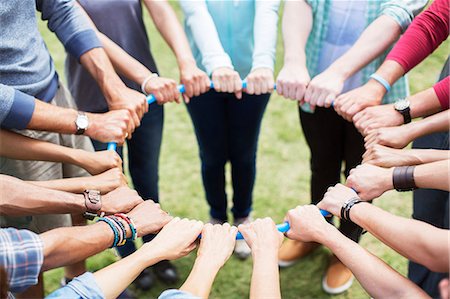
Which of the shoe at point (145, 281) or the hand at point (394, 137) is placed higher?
the hand at point (394, 137)

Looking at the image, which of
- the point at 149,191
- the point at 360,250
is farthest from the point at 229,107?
the point at 360,250

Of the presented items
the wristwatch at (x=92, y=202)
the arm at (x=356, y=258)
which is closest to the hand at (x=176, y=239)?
the wristwatch at (x=92, y=202)

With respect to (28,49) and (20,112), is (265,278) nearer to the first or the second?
(20,112)

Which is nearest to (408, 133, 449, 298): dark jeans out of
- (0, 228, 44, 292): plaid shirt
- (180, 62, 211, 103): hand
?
(180, 62, 211, 103): hand

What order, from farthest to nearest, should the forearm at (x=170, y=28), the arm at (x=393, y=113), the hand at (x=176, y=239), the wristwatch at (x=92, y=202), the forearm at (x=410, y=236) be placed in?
the forearm at (x=170, y=28) < the arm at (x=393, y=113) < the wristwatch at (x=92, y=202) < the hand at (x=176, y=239) < the forearm at (x=410, y=236)

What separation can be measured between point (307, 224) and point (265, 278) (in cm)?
32

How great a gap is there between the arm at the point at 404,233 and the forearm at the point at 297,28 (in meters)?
0.85

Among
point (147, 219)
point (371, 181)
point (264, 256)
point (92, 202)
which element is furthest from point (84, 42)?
point (371, 181)

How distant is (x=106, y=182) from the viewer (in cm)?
211

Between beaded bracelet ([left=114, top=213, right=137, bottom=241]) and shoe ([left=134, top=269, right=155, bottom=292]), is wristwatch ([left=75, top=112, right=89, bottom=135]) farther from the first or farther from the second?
shoe ([left=134, top=269, right=155, bottom=292])

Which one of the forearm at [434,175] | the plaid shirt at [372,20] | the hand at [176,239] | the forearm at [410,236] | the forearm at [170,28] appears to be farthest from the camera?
the forearm at [170,28]

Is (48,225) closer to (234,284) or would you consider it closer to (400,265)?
(234,284)

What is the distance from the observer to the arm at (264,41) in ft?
8.55

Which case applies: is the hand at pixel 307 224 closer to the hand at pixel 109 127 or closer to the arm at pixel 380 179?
the arm at pixel 380 179
